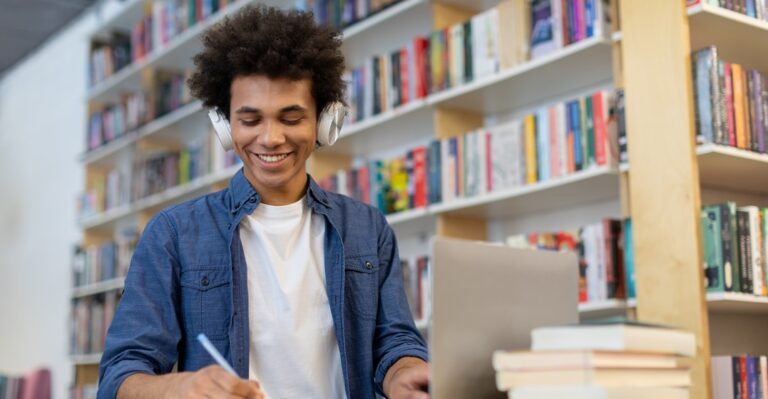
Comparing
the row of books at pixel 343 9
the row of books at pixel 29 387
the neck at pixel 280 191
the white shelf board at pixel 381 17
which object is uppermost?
the row of books at pixel 343 9

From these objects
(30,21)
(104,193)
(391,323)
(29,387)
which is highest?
(30,21)

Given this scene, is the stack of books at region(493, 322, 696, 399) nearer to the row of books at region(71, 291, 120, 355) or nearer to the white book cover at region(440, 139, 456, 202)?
the white book cover at region(440, 139, 456, 202)

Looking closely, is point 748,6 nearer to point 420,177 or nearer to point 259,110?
point 420,177

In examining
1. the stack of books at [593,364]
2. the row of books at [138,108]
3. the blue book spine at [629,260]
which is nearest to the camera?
the stack of books at [593,364]

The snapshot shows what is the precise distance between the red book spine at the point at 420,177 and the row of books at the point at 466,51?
19 cm

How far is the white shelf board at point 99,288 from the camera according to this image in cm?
458

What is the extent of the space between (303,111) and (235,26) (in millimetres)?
191

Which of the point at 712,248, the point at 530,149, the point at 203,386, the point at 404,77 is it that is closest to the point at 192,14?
the point at 404,77

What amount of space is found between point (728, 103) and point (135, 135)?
10.3 ft

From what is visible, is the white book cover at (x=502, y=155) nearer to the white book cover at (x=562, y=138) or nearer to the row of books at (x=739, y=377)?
the white book cover at (x=562, y=138)

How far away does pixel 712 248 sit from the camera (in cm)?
224

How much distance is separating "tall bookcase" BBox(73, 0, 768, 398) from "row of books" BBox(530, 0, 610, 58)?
37 mm

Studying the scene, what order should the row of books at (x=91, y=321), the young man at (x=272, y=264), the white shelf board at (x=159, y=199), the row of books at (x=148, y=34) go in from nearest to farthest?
the young man at (x=272, y=264) < the white shelf board at (x=159, y=199) < the row of books at (x=148, y=34) < the row of books at (x=91, y=321)

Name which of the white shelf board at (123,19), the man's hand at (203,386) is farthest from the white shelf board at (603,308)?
the white shelf board at (123,19)
